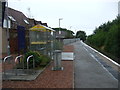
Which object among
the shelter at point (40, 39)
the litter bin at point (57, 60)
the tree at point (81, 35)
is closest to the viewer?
the litter bin at point (57, 60)

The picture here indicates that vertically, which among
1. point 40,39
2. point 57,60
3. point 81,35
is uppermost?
point 81,35

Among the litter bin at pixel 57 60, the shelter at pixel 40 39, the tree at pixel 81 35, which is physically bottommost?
the litter bin at pixel 57 60

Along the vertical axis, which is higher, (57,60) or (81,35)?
(81,35)

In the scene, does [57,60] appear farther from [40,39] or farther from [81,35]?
[81,35]

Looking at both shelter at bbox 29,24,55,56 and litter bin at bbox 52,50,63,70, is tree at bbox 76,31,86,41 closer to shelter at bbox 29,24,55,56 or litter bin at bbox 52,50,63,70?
shelter at bbox 29,24,55,56

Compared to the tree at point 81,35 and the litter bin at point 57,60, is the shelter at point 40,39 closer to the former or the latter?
the litter bin at point 57,60

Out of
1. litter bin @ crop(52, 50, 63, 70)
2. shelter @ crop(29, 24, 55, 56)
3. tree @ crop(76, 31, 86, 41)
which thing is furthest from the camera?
tree @ crop(76, 31, 86, 41)

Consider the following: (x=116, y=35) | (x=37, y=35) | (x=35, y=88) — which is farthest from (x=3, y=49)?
(x=35, y=88)

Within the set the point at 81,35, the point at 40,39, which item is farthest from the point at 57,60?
the point at 81,35

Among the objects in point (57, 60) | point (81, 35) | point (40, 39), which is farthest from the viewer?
point (81, 35)

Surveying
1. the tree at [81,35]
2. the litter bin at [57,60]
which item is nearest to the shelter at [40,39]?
the litter bin at [57,60]

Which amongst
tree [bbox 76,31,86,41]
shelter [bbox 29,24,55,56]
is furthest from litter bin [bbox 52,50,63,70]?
tree [bbox 76,31,86,41]

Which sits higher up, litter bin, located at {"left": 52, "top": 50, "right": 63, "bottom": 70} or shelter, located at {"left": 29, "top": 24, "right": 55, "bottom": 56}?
shelter, located at {"left": 29, "top": 24, "right": 55, "bottom": 56}

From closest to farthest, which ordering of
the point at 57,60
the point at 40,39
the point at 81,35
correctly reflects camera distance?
1. the point at 57,60
2. the point at 40,39
3. the point at 81,35
